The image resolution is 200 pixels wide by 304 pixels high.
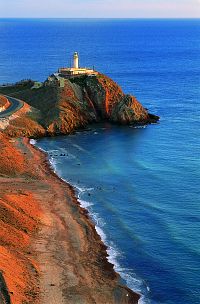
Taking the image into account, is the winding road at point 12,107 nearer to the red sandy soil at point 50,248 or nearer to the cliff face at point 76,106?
the cliff face at point 76,106

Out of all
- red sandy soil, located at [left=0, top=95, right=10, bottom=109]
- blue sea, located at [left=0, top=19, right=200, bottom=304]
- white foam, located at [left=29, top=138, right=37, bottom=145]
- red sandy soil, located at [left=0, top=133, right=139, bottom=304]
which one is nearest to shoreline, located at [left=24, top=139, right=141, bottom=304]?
red sandy soil, located at [left=0, top=133, right=139, bottom=304]

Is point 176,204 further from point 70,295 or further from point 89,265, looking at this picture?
point 70,295

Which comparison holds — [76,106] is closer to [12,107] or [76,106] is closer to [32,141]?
[12,107]

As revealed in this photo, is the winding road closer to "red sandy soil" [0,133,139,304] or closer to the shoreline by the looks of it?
the shoreline

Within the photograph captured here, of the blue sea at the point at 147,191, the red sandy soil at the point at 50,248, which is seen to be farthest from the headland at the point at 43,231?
the blue sea at the point at 147,191

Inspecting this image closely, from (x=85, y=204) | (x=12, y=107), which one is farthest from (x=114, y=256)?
(x=12, y=107)

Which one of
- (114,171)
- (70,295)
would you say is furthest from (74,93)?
(70,295)
